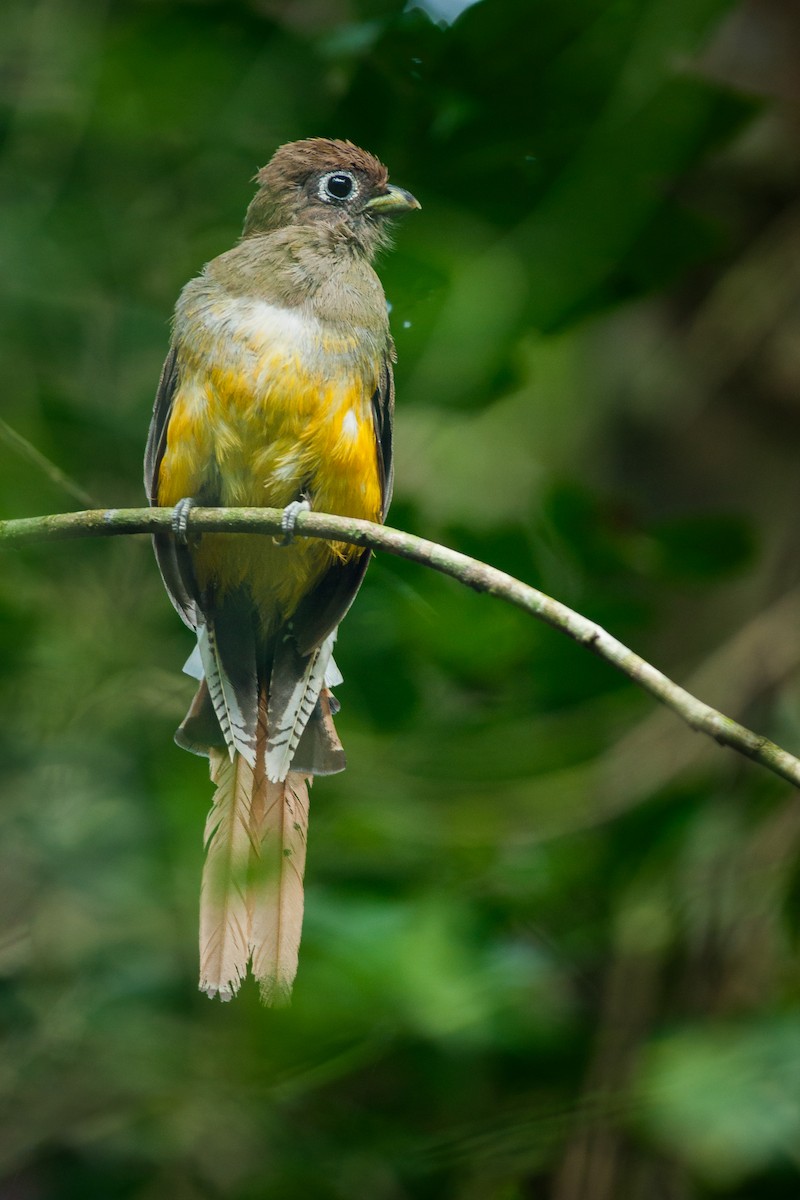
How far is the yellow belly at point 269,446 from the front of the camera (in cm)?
210

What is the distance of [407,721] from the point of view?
91.0 inches

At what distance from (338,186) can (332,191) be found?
0.07 feet

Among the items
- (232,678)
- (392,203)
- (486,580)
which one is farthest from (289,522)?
(392,203)

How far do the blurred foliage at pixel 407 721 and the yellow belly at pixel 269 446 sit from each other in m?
0.09

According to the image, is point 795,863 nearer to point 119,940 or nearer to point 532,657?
point 532,657

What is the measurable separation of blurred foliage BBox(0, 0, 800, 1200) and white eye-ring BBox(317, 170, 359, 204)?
0.27ft

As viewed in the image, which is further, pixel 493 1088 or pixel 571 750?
pixel 493 1088

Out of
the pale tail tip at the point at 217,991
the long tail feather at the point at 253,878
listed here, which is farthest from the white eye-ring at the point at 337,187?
the pale tail tip at the point at 217,991

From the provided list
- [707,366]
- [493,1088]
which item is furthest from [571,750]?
[707,366]

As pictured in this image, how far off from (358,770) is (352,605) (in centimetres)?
39

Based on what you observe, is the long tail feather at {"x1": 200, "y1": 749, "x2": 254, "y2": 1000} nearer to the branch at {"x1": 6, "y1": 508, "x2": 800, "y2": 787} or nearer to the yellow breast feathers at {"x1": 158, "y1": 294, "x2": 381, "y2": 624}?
the branch at {"x1": 6, "y1": 508, "x2": 800, "y2": 787}

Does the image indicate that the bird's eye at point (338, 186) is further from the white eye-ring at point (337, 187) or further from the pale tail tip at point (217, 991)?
the pale tail tip at point (217, 991)

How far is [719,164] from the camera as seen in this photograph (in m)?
4.30

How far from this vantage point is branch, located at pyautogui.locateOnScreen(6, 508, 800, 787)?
150 cm
